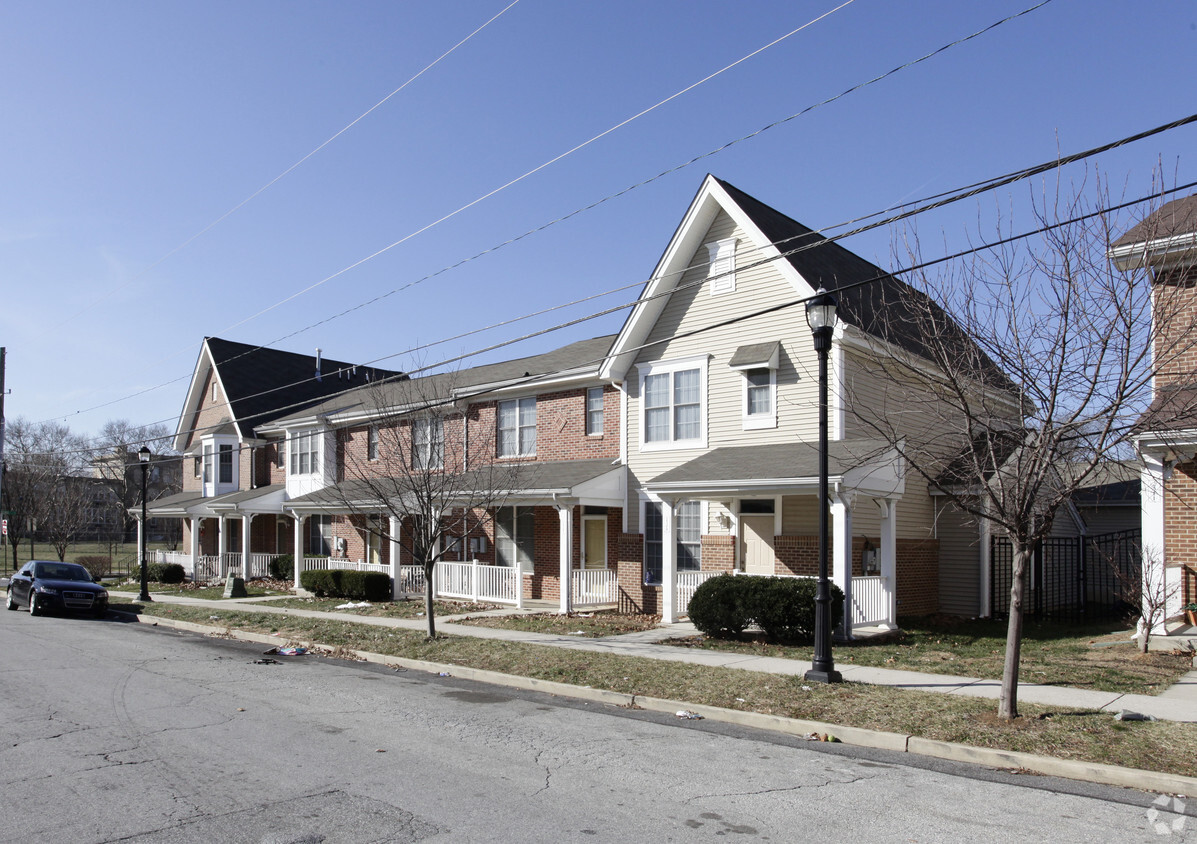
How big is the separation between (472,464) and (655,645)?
11032 mm

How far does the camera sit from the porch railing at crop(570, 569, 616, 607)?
21297 mm

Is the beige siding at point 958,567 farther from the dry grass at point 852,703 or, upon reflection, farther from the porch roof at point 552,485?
the dry grass at point 852,703

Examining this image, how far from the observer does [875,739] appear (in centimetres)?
894

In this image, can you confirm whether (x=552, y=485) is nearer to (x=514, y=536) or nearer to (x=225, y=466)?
(x=514, y=536)

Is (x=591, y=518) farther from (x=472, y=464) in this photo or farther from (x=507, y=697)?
(x=507, y=697)

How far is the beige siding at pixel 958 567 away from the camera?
2045cm

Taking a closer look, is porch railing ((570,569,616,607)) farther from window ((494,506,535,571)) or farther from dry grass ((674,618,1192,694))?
dry grass ((674,618,1192,694))

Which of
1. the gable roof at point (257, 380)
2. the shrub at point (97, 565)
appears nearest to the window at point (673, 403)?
the gable roof at point (257, 380)

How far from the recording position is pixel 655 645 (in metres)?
15.2

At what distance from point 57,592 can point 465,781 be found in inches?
803

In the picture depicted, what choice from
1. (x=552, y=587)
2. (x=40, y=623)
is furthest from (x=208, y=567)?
(x=552, y=587)

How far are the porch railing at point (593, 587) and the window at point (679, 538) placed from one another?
1.20 meters

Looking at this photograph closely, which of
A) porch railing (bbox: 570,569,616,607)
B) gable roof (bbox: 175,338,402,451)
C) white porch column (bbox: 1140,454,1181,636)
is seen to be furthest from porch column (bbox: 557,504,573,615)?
gable roof (bbox: 175,338,402,451)

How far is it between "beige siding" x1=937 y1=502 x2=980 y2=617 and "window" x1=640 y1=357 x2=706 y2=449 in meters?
6.04
